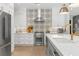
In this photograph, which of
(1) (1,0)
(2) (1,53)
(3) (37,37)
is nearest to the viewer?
(1) (1,0)

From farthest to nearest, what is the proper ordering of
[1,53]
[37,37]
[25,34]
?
[37,37] → [25,34] → [1,53]

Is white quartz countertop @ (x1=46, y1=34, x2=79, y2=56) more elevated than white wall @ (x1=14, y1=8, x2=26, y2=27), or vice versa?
white wall @ (x1=14, y1=8, x2=26, y2=27)

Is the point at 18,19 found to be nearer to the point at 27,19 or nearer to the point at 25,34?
the point at 27,19

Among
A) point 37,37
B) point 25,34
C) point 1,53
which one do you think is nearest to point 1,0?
point 1,53

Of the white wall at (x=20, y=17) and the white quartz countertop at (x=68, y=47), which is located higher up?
the white wall at (x=20, y=17)

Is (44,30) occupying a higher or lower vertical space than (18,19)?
lower

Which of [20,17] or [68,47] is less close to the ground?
[20,17]

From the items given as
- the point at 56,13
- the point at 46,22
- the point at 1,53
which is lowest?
the point at 1,53

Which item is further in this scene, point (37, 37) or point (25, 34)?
point (37, 37)

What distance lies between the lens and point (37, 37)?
732 cm

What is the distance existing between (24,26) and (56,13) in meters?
1.78

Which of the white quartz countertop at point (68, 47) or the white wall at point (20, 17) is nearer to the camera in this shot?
the white quartz countertop at point (68, 47)

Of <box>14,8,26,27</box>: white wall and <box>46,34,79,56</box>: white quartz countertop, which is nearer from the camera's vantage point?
<box>46,34,79,56</box>: white quartz countertop

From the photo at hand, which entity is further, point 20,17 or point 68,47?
point 20,17
